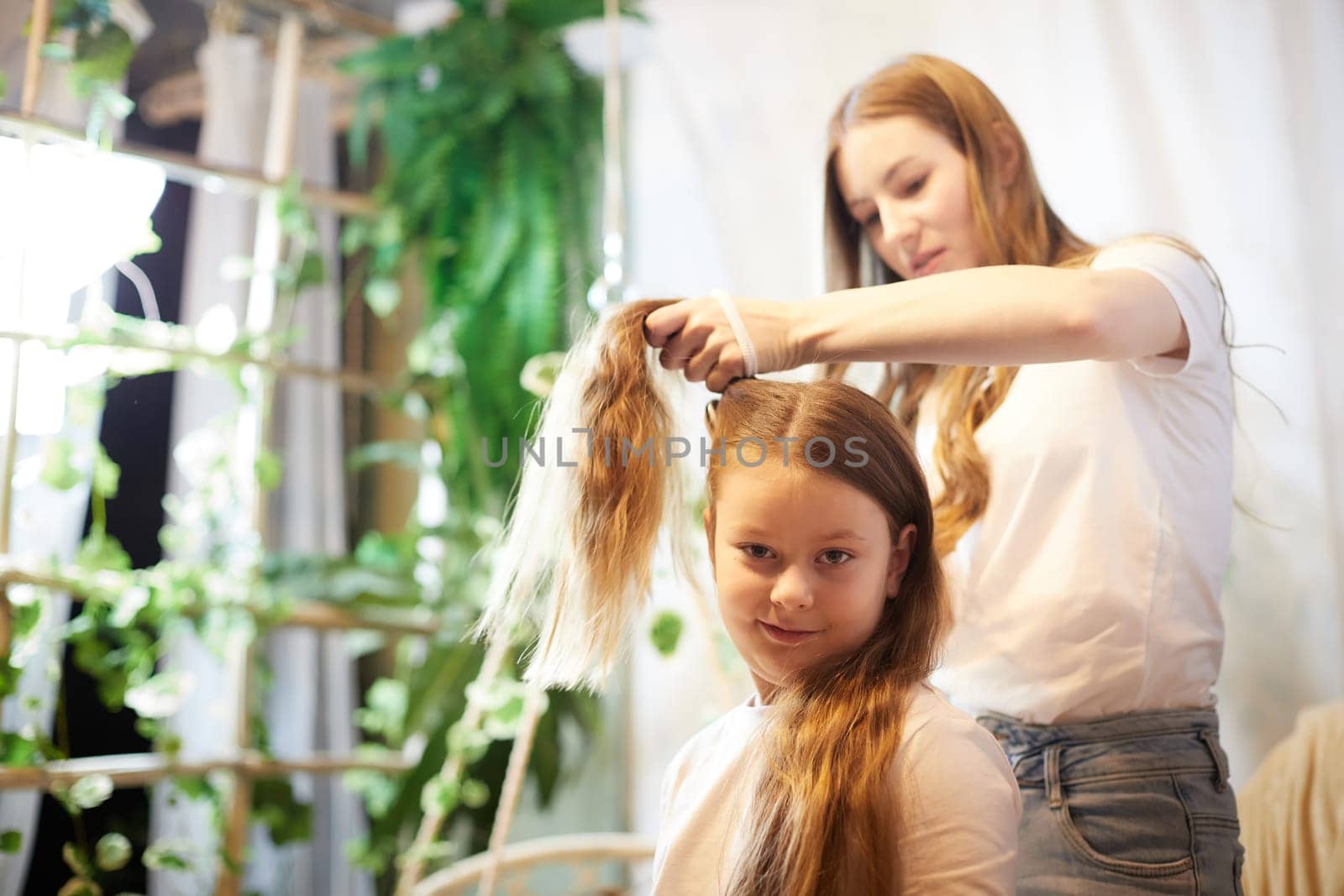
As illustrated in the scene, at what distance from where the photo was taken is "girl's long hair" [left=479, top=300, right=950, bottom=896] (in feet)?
2.72

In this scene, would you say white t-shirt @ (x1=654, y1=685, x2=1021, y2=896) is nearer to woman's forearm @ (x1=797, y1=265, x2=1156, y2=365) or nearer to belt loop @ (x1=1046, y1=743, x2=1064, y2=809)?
belt loop @ (x1=1046, y1=743, x2=1064, y2=809)

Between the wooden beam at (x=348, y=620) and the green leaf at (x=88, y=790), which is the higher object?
the wooden beam at (x=348, y=620)

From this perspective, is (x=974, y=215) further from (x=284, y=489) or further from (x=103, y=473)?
(x=284, y=489)

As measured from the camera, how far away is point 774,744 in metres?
0.89

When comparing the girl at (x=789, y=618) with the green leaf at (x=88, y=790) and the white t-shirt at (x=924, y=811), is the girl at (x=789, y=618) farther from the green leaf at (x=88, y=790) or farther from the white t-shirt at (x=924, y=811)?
the green leaf at (x=88, y=790)

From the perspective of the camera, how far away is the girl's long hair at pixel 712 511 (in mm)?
828

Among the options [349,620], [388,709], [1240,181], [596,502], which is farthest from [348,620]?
[1240,181]

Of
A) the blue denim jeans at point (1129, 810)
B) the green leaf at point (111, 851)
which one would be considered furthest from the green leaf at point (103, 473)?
the blue denim jeans at point (1129, 810)

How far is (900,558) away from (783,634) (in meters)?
0.12

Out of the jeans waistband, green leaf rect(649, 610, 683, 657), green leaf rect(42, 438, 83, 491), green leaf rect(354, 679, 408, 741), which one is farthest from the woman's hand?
green leaf rect(354, 679, 408, 741)

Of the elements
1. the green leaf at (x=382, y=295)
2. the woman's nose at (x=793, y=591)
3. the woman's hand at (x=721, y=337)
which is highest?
the green leaf at (x=382, y=295)

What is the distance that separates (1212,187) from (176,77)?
1.80 metres

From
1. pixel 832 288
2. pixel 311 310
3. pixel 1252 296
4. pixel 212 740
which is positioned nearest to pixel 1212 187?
pixel 1252 296

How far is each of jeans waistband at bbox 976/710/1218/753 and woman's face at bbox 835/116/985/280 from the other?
462mm
